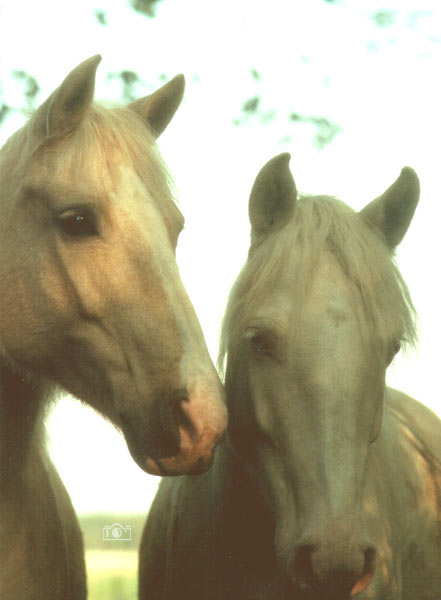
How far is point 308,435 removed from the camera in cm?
386

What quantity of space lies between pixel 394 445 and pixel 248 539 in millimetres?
1106

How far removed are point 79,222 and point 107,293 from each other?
11.8 inches

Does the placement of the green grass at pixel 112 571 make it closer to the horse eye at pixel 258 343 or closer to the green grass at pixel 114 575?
the green grass at pixel 114 575

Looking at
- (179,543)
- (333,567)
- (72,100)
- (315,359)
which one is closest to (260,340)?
(315,359)

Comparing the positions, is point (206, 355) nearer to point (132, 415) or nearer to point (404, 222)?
point (132, 415)

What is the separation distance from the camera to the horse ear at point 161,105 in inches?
172

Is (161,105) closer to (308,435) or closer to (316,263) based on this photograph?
(316,263)

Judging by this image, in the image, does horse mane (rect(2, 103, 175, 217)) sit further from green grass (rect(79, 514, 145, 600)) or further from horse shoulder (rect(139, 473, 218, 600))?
green grass (rect(79, 514, 145, 600))

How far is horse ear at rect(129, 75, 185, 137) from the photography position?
4.37 meters

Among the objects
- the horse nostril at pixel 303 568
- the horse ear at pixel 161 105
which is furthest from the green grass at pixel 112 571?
the horse nostril at pixel 303 568

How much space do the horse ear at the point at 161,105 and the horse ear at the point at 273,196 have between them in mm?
497

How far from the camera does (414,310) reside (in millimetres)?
4496

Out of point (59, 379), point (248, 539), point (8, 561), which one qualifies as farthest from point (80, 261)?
point (248, 539)

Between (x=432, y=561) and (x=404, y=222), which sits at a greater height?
(x=404, y=222)
